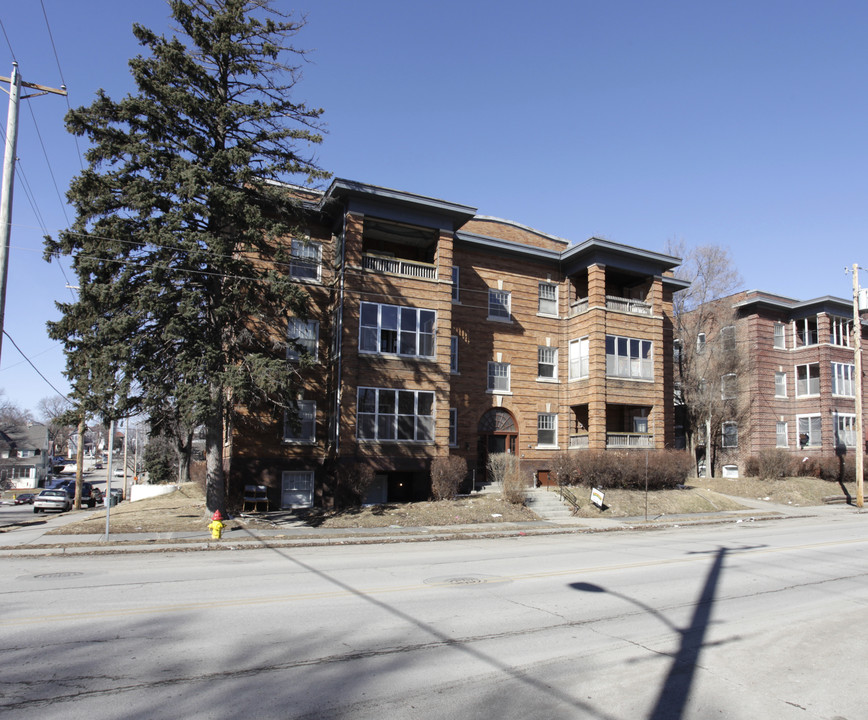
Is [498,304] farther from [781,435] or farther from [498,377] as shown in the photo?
[781,435]

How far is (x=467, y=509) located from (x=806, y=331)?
3021 centimetres

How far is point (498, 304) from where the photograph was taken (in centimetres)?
2989

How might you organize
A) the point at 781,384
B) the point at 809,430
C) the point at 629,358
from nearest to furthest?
the point at 629,358 < the point at 809,430 < the point at 781,384

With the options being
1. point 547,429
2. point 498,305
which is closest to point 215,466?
point 498,305

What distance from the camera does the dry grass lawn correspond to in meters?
20.1

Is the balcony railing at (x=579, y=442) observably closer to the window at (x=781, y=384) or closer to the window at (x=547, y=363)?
the window at (x=547, y=363)

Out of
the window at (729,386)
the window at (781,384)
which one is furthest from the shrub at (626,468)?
the window at (781,384)

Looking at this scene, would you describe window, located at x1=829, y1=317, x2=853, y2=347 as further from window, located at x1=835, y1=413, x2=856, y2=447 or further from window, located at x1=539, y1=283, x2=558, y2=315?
window, located at x1=539, y1=283, x2=558, y2=315

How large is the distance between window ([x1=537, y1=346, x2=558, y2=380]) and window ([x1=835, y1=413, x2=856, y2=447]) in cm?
2144

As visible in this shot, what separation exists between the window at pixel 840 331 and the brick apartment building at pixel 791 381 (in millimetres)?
100

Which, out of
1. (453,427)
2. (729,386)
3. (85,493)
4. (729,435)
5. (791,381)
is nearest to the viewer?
(453,427)

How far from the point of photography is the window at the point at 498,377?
29344mm

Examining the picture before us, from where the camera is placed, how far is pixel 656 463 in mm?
27375

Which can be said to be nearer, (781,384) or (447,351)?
(447,351)
